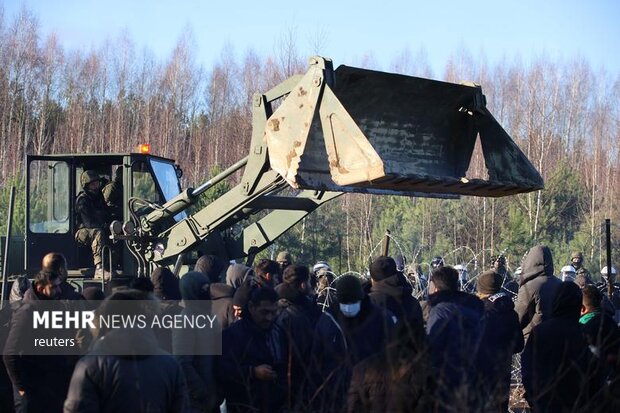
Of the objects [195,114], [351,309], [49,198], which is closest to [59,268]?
[351,309]

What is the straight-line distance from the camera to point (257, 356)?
22.1ft

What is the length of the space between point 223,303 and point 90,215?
164 inches

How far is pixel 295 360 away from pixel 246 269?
9.41 feet

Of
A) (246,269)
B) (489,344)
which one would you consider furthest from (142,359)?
(246,269)

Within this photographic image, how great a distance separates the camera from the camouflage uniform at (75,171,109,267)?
37.1ft

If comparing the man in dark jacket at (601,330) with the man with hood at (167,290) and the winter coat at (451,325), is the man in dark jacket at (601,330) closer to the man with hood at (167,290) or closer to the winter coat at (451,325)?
the winter coat at (451,325)

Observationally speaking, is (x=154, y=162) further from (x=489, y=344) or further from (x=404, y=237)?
(x=404, y=237)


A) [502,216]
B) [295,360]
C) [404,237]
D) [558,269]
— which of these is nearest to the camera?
[295,360]

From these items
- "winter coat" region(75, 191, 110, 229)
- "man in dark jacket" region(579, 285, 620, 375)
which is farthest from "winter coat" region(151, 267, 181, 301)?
"winter coat" region(75, 191, 110, 229)

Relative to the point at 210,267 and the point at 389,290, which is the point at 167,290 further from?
the point at 389,290

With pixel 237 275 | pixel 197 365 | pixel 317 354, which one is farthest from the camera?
pixel 237 275

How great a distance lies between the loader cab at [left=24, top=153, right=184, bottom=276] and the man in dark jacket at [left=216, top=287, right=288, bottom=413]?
4.80 m

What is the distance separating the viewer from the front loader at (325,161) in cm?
809

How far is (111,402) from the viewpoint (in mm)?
4969
